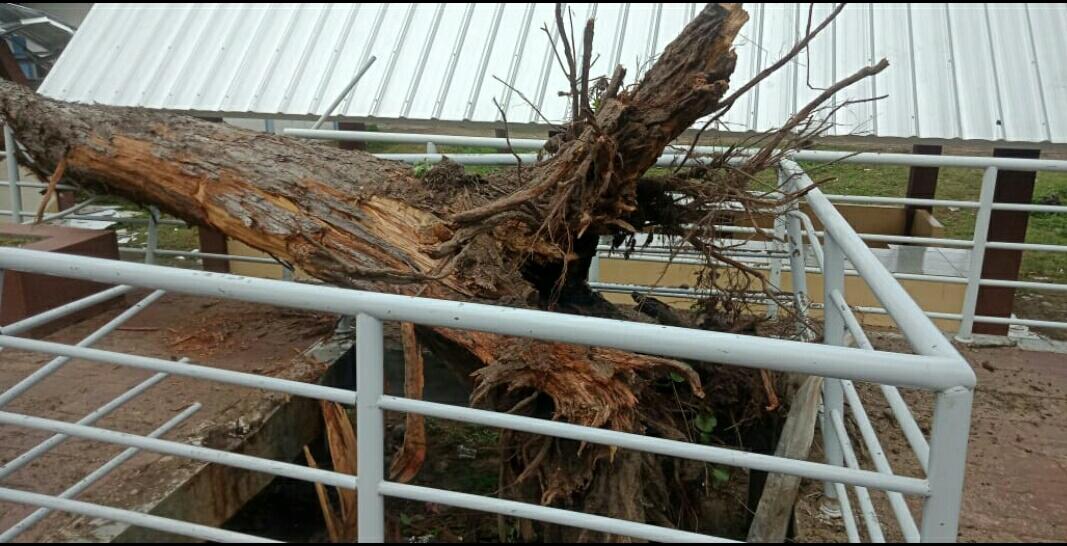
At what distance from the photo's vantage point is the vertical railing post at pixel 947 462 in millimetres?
1500

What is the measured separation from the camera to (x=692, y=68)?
2730 mm

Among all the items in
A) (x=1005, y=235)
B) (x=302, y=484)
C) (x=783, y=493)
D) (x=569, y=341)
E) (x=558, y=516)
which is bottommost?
(x=302, y=484)

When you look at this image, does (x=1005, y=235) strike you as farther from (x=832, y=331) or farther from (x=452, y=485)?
(x=452, y=485)

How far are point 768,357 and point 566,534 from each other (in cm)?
170

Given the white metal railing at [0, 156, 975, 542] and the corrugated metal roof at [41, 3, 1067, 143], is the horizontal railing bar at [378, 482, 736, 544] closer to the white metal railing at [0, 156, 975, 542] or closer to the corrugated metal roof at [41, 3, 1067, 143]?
the white metal railing at [0, 156, 975, 542]

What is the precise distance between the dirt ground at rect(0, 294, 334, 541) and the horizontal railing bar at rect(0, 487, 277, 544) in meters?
0.63

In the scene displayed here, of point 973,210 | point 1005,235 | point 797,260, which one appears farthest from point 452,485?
point 973,210

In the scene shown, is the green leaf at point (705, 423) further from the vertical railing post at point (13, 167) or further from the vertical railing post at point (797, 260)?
the vertical railing post at point (13, 167)

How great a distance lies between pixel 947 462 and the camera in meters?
1.54

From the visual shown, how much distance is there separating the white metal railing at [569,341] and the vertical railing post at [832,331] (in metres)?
0.27

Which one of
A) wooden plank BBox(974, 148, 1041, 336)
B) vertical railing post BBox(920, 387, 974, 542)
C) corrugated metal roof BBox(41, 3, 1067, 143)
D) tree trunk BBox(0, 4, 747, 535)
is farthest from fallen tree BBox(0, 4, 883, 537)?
wooden plank BBox(974, 148, 1041, 336)

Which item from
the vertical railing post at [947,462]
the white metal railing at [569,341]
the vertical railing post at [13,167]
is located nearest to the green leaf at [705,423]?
the white metal railing at [569,341]

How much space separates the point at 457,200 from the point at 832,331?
5.95 ft

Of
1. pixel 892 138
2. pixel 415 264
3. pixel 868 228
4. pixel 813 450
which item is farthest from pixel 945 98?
pixel 415 264
